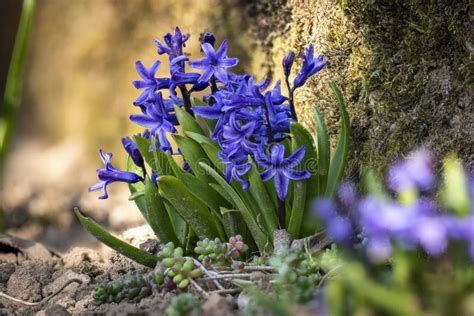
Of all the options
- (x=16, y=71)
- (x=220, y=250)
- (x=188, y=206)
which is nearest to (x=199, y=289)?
(x=220, y=250)

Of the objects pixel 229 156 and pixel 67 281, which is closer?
pixel 229 156

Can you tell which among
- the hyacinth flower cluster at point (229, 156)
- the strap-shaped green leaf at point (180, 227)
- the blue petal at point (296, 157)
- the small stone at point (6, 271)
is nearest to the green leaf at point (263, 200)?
the hyacinth flower cluster at point (229, 156)

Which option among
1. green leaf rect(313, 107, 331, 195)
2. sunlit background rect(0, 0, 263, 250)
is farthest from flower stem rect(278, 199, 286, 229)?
sunlit background rect(0, 0, 263, 250)

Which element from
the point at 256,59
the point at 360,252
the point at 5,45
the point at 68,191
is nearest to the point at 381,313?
the point at 360,252

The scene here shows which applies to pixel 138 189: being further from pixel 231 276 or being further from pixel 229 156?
pixel 231 276

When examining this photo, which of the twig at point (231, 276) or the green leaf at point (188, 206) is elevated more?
the green leaf at point (188, 206)

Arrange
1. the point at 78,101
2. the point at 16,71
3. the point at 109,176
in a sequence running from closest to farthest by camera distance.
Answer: the point at 109,176 < the point at 16,71 < the point at 78,101

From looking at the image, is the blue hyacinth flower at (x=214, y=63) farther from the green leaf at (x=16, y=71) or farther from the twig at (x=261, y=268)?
the green leaf at (x=16, y=71)
